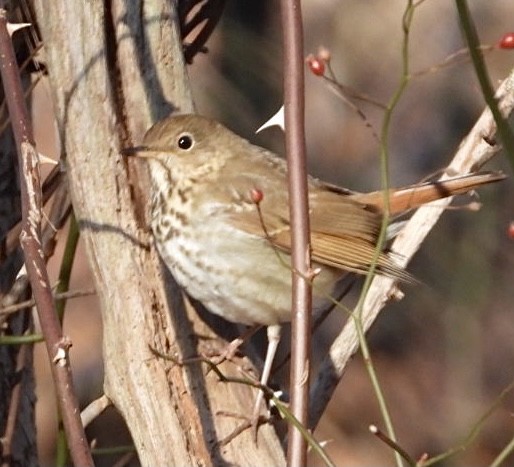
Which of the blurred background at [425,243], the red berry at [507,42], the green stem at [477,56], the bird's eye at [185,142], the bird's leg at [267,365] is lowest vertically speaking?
the blurred background at [425,243]

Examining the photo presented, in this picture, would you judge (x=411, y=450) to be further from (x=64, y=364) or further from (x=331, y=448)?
(x=64, y=364)

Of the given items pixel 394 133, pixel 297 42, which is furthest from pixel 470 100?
pixel 297 42

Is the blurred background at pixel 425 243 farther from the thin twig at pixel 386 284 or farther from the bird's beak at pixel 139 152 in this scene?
the bird's beak at pixel 139 152

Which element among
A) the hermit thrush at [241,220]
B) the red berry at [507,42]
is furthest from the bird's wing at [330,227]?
the red berry at [507,42]

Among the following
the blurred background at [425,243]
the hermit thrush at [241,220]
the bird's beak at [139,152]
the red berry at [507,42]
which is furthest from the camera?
the blurred background at [425,243]

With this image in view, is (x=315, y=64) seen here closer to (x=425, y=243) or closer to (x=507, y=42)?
(x=507, y=42)

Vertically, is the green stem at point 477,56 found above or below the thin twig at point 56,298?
above

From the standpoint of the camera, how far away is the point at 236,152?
3.32 meters

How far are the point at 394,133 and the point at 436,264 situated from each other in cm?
210

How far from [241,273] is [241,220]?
0.15 meters

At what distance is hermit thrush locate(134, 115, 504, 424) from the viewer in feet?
9.14

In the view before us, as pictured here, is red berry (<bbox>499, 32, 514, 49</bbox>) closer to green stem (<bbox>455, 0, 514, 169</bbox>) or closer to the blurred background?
green stem (<bbox>455, 0, 514, 169</bbox>)

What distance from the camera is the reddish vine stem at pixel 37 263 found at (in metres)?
1.59

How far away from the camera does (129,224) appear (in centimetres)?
262
